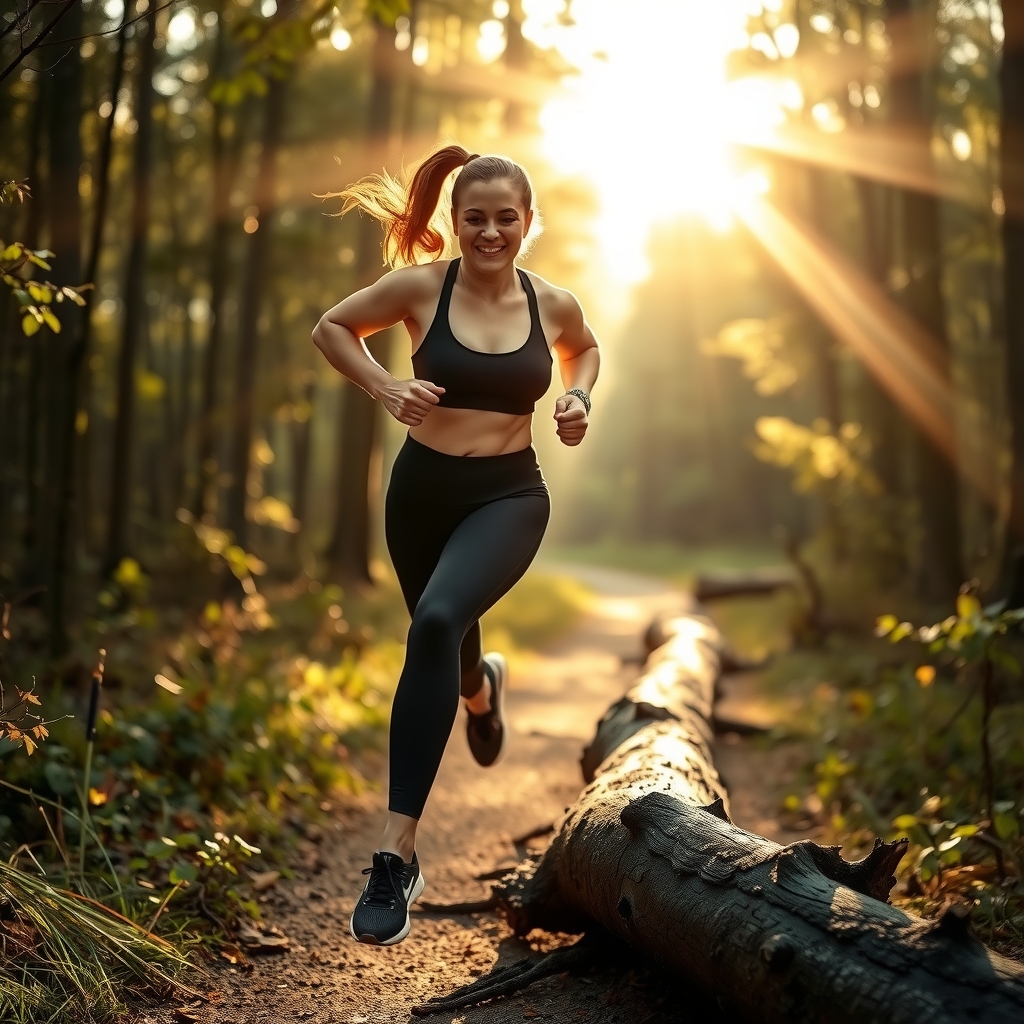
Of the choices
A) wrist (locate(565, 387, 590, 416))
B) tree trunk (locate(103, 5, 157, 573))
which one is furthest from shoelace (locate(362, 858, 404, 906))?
tree trunk (locate(103, 5, 157, 573))

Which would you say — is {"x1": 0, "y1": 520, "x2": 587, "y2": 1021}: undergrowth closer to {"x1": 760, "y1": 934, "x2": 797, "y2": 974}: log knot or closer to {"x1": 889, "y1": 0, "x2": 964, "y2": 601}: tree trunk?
{"x1": 760, "y1": 934, "x2": 797, "y2": 974}: log knot

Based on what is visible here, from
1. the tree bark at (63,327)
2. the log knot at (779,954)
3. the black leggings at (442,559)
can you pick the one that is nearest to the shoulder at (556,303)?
the black leggings at (442,559)

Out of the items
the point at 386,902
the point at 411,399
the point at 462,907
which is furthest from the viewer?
the point at 462,907

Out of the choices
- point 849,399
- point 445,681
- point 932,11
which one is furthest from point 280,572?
point 445,681

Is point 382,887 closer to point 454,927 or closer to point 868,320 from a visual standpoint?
point 454,927

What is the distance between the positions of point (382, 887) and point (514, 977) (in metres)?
0.58

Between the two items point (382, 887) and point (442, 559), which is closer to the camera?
point (382, 887)

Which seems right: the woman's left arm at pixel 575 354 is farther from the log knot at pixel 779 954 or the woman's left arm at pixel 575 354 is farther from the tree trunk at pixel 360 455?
the tree trunk at pixel 360 455

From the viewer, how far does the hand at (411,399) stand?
3510 millimetres

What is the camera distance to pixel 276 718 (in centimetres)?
669

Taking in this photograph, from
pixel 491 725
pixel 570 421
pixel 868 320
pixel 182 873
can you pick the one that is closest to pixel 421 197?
pixel 570 421

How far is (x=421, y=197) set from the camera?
4.12m

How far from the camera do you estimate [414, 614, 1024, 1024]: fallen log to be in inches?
95.7

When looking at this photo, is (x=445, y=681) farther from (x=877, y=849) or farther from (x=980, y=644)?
(x=980, y=644)
